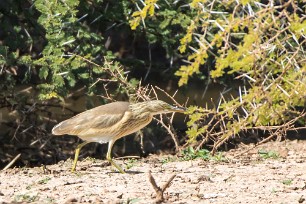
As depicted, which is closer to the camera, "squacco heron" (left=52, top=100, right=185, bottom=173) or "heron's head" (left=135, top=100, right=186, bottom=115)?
"squacco heron" (left=52, top=100, right=185, bottom=173)

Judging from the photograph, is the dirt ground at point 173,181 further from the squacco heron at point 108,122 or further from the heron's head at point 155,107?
the heron's head at point 155,107

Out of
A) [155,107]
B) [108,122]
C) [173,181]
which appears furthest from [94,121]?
[173,181]

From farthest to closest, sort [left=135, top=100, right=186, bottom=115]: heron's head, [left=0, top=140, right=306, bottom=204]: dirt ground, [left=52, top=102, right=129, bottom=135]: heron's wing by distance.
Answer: [left=135, top=100, right=186, bottom=115]: heron's head → [left=52, top=102, right=129, bottom=135]: heron's wing → [left=0, top=140, right=306, bottom=204]: dirt ground

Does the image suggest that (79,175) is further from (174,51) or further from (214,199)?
(174,51)

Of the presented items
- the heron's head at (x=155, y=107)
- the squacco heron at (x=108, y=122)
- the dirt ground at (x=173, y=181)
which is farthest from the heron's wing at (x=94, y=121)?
the dirt ground at (x=173, y=181)

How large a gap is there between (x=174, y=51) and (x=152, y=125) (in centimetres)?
141

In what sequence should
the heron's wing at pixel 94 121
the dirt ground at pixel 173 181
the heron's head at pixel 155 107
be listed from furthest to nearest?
the heron's head at pixel 155 107 → the heron's wing at pixel 94 121 → the dirt ground at pixel 173 181

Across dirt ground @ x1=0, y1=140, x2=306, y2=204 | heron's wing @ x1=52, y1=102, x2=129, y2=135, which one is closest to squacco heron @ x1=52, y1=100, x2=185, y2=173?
heron's wing @ x1=52, y1=102, x2=129, y2=135

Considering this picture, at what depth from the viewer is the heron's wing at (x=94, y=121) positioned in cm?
908

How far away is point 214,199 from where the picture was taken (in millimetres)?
7707

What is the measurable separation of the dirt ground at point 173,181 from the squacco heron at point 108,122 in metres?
0.35

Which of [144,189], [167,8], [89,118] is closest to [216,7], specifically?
[167,8]

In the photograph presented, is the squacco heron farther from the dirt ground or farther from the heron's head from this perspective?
the dirt ground

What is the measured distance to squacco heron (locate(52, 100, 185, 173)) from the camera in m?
9.09
